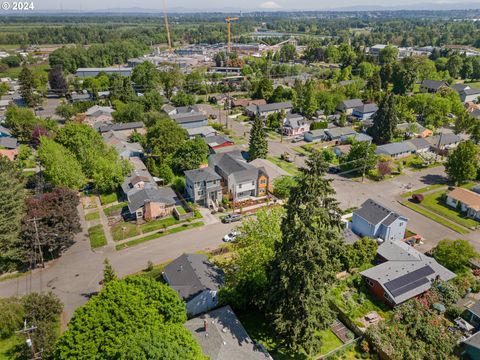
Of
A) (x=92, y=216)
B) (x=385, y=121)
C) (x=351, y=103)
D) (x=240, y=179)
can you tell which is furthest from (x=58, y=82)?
(x=385, y=121)

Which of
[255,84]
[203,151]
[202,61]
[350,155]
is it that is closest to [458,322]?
[350,155]

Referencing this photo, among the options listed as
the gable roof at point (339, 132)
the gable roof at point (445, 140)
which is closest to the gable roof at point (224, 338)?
the gable roof at point (339, 132)

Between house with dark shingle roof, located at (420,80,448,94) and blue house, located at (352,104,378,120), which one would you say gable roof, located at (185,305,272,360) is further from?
house with dark shingle roof, located at (420,80,448,94)

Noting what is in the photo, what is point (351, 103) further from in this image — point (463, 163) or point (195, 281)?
point (195, 281)

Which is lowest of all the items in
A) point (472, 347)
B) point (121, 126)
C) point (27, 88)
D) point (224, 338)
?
point (472, 347)

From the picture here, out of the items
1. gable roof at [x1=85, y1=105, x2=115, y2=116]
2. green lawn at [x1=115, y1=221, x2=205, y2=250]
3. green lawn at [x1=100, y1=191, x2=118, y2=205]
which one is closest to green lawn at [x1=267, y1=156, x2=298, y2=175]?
green lawn at [x1=115, y1=221, x2=205, y2=250]

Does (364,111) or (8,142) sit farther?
(364,111)

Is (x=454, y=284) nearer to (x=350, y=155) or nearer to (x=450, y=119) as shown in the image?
(x=350, y=155)
